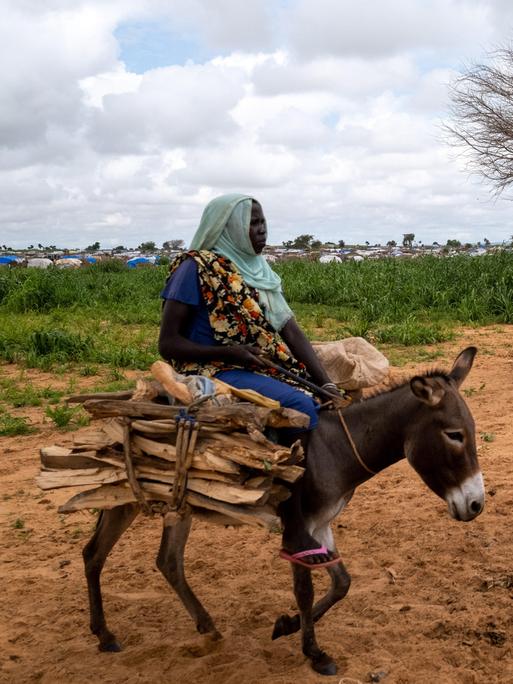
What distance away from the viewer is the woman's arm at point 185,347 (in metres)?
3.46

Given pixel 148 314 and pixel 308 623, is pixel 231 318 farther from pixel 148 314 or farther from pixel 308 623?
pixel 148 314

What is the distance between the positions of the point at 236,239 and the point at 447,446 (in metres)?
1.41

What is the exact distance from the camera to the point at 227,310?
3.55m

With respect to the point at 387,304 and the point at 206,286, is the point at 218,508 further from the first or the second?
the point at 387,304

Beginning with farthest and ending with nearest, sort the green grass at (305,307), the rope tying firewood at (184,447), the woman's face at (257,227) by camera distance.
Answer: the green grass at (305,307) < the woman's face at (257,227) < the rope tying firewood at (184,447)

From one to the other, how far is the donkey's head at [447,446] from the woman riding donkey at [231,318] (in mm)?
529

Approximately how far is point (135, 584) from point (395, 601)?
63.4 inches

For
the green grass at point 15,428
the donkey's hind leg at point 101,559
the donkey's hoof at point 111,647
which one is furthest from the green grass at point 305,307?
the donkey's hoof at point 111,647

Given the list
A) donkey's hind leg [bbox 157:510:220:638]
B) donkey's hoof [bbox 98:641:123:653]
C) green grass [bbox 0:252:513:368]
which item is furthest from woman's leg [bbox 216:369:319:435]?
green grass [bbox 0:252:513:368]

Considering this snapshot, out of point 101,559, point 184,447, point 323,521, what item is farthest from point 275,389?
point 101,559

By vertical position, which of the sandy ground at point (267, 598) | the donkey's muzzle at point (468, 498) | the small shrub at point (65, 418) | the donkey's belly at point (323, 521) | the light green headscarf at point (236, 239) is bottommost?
the sandy ground at point (267, 598)

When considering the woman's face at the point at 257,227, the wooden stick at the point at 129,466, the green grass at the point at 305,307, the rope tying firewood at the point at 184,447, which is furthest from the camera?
the green grass at the point at 305,307

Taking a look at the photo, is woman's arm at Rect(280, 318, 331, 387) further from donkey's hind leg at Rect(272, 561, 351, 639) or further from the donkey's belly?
donkey's hind leg at Rect(272, 561, 351, 639)

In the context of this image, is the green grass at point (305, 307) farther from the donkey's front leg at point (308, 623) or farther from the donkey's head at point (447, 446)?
the donkey's head at point (447, 446)
